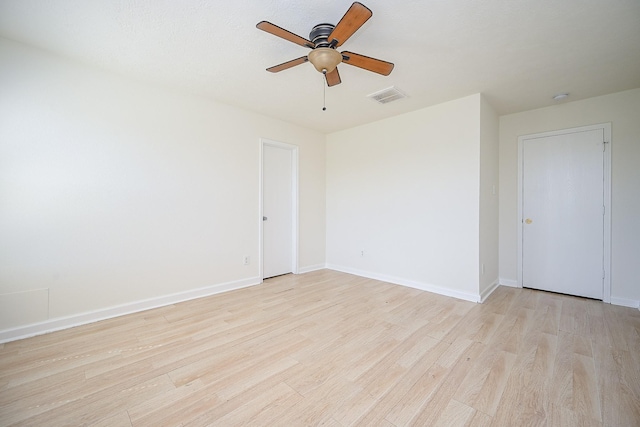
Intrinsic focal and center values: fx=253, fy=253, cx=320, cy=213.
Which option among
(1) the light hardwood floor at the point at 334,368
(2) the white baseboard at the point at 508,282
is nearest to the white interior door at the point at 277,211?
(1) the light hardwood floor at the point at 334,368

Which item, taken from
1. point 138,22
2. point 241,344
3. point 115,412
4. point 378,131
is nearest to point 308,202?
point 378,131

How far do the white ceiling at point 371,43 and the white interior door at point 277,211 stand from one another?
121 cm

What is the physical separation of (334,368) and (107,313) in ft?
8.18

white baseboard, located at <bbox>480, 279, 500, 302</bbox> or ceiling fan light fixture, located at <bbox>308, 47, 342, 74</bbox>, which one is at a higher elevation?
ceiling fan light fixture, located at <bbox>308, 47, 342, 74</bbox>

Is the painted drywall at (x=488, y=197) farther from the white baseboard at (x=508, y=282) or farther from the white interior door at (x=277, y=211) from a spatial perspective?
the white interior door at (x=277, y=211)

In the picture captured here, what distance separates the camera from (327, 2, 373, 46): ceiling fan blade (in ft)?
4.91

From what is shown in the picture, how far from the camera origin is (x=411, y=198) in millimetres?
3834

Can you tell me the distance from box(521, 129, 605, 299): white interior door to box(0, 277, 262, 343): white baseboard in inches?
173

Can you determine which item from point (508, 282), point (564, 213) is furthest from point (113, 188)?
point (564, 213)

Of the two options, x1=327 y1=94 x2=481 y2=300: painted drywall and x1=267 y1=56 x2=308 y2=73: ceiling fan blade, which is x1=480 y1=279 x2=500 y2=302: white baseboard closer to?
x1=327 y1=94 x2=481 y2=300: painted drywall

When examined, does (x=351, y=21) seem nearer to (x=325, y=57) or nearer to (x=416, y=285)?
(x=325, y=57)

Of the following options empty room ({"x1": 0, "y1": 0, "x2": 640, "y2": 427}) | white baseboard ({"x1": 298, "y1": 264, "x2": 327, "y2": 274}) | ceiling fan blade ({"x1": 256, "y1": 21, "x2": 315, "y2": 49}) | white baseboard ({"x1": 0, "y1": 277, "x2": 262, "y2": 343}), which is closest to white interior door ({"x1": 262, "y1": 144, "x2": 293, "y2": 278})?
empty room ({"x1": 0, "y1": 0, "x2": 640, "y2": 427})

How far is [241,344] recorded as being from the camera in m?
2.22

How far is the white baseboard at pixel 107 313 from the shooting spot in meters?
2.28
